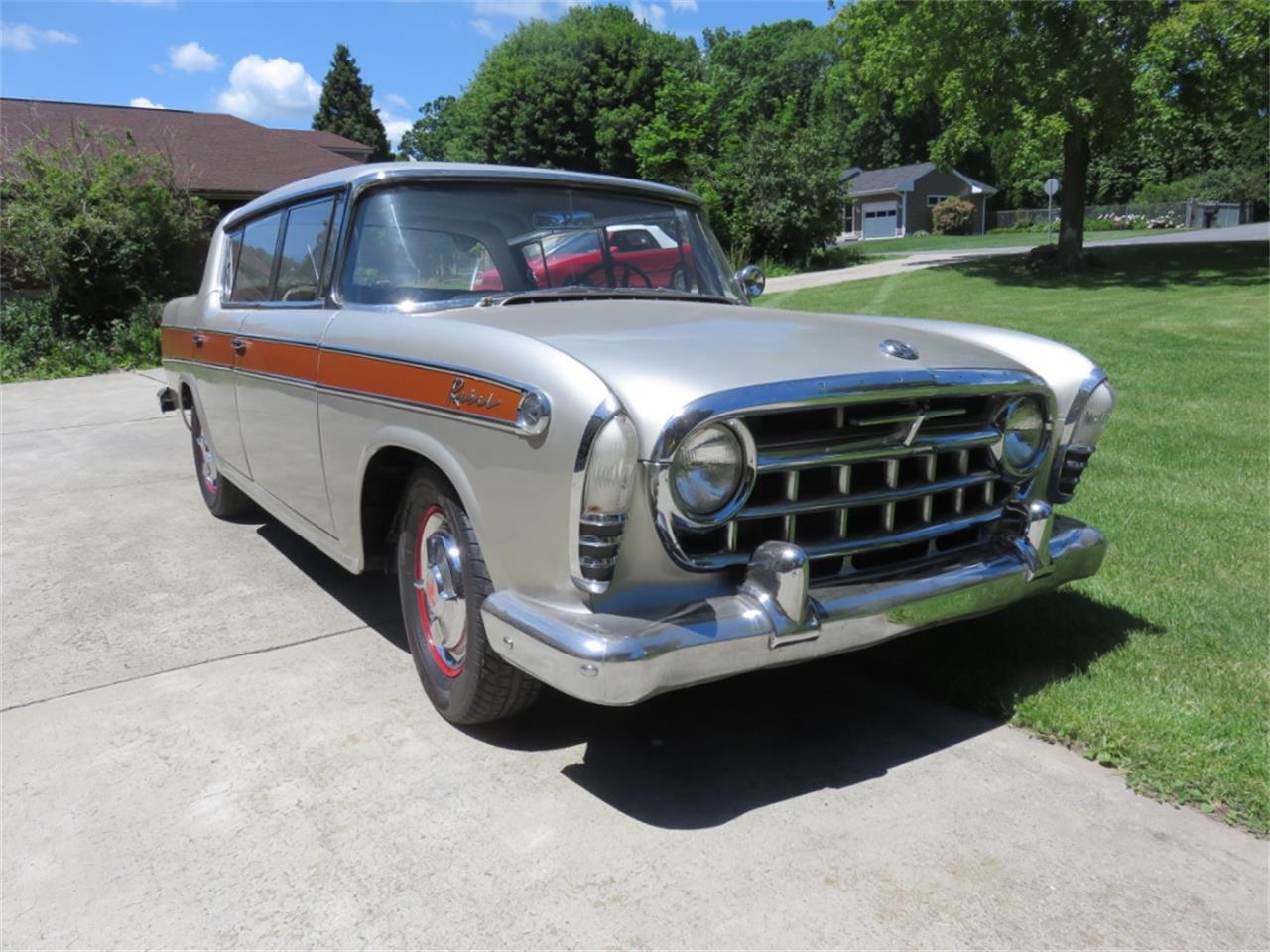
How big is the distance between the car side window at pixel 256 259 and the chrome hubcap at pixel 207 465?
3.57 feet

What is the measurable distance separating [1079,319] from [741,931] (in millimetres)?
13853

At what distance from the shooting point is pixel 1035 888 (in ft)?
8.05

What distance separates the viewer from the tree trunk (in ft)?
70.7

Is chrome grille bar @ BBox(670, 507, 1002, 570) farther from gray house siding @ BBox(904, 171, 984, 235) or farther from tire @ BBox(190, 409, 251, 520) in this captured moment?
gray house siding @ BBox(904, 171, 984, 235)

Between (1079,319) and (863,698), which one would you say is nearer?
(863,698)

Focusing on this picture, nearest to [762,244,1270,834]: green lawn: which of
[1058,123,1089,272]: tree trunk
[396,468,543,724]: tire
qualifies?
[396,468,543,724]: tire

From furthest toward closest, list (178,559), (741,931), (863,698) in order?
(178,559) < (863,698) < (741,931)

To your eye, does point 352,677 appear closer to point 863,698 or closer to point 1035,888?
point 863,698

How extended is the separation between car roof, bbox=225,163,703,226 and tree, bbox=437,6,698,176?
35.4m

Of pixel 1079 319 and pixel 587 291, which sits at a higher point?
pixel 587 291

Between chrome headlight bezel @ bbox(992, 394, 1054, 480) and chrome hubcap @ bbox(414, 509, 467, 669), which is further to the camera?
chrome headlight bezel @ bbox(992, 394, 1054, 480)

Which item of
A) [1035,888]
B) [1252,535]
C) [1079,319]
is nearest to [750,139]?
[1079,319]

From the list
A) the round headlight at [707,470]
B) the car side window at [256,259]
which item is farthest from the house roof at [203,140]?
the round headlight at [707,470]

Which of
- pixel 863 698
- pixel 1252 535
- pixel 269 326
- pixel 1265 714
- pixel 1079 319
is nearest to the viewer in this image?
pixel 1265 714
